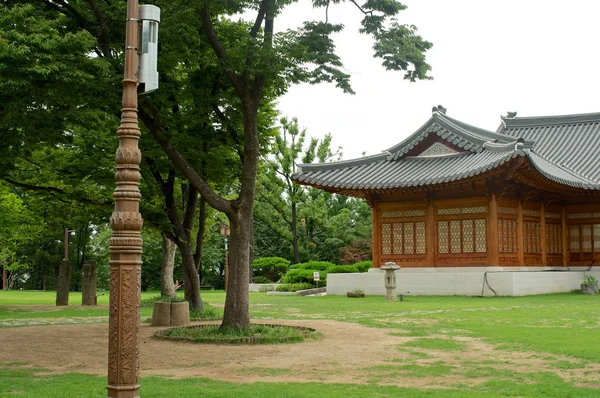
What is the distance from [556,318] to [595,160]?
1792cm

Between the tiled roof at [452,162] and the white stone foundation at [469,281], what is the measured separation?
371 cm

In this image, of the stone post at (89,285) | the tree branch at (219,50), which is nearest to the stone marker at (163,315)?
the tree branch at (219,50)

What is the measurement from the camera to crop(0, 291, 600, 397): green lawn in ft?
27.2

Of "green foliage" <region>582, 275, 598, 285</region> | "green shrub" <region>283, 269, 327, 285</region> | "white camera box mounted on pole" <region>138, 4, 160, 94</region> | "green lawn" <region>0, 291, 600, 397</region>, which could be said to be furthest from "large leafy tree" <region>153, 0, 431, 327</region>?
"green shrub" <region>283, 269, 327, 285</region>

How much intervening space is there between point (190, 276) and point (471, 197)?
1337 cm

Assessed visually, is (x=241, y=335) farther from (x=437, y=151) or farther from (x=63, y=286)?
(x=437, y=151)

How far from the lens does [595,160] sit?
32.5 m

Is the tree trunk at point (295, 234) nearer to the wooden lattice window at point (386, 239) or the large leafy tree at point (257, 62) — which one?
the wooden lattice window at point (386, 239)

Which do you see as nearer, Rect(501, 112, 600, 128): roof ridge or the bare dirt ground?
the bare dirt ground

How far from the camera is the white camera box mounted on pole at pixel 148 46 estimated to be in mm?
7340

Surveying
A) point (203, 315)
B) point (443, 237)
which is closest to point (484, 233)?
point (443, 237)

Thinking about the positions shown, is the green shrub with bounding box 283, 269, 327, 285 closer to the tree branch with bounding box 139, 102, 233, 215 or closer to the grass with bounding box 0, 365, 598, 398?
the tree branch with bounding box 139, 102, 233, 215

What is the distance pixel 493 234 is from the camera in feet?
88.7

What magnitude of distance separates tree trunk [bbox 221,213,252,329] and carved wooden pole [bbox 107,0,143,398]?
705 cm
